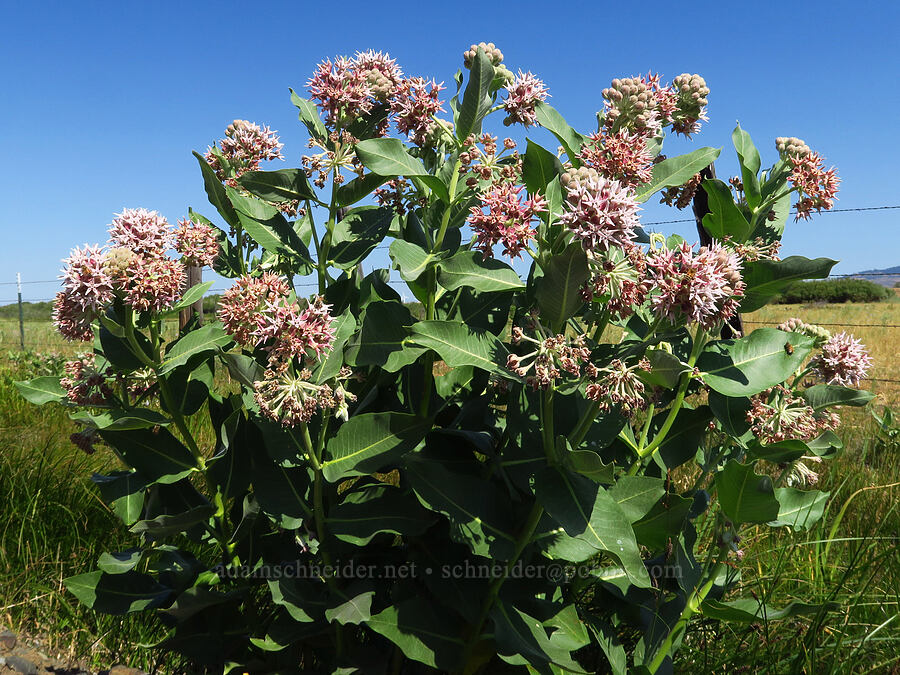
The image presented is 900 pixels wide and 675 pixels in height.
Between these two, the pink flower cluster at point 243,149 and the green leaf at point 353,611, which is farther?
the pink flower cluster at point 243,149

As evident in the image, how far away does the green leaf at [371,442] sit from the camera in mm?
1923

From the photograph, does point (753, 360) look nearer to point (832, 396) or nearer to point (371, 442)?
point (832, 396)

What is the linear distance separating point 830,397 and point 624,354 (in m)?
0.88

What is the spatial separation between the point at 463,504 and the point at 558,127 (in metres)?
1.09

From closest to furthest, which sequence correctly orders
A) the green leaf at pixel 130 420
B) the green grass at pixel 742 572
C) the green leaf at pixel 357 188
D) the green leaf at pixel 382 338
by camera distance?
the green leaf at pixel 382 338 < the green leaf at pixel 130 420 < the green leaf at pixel 357 188 < the green grass at pixel 742 572

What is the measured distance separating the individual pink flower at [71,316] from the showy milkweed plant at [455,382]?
0.04 ft

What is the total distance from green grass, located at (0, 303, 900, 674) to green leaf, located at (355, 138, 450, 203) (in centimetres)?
196

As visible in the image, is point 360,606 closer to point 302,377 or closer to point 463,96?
point 302,377

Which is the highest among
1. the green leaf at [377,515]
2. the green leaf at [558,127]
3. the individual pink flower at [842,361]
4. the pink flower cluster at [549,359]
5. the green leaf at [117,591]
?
the green leaf at [558,127]

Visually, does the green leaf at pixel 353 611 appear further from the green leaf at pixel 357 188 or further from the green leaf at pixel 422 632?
the green leaf at pixel 357 188

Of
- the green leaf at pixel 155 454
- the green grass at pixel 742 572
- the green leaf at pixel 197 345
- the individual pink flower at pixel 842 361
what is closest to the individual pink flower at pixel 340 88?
the green leaf at pixel 197 345

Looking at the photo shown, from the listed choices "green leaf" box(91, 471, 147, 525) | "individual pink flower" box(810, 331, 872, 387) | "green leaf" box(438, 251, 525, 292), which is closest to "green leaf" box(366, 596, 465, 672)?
"green leaf" box(91, 471, 147, 525)

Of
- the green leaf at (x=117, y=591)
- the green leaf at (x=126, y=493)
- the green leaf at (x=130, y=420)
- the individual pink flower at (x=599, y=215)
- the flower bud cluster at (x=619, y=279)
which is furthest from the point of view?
the green leaf at (x=117, y=591)

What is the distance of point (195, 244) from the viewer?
7.12 feet
